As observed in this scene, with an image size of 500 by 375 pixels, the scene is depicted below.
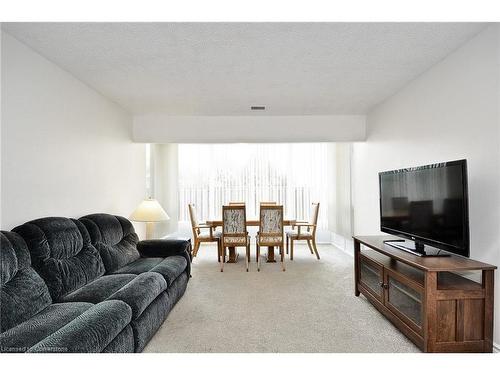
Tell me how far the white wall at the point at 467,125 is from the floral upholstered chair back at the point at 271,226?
1.88 metres

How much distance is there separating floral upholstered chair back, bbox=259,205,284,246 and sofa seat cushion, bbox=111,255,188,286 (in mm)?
1591

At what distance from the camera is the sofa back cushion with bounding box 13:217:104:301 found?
2309mm

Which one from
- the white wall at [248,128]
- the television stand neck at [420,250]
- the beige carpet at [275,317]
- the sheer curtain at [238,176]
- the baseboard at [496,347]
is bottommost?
the beige carpet at [275,317]

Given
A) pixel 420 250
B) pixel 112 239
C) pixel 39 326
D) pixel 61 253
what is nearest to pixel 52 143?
pixel 61 253

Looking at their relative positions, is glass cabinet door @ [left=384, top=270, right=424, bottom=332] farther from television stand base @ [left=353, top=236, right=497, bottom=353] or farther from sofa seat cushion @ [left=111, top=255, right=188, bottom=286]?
sofa seat cushion @ [left=111, top=255, right=188, bottom=286]

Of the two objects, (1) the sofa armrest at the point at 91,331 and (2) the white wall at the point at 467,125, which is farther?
(2) the white wall at the point at 467,125

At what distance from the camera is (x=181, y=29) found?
7.45ft

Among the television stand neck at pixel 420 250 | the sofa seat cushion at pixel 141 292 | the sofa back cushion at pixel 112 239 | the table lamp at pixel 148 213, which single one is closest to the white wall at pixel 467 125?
the television stand neck at pixel 420 250

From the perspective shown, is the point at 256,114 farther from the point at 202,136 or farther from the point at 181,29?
the point at 181,29

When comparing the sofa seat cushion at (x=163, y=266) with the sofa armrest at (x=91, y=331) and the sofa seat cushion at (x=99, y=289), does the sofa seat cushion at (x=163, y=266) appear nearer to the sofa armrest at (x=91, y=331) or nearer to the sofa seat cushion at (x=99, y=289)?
the sofa seat cushion at (x=99, y=289)

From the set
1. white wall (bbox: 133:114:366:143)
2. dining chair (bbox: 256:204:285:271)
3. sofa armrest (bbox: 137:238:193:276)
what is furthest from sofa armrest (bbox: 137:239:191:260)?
white wall (bbox: 133:114:366:143)

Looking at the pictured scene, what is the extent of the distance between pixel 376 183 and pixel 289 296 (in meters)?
2.07

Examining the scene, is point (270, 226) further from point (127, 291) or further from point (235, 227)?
point (127, 291)

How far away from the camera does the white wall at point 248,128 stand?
4.92 m
